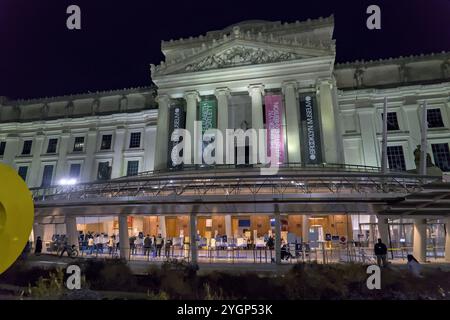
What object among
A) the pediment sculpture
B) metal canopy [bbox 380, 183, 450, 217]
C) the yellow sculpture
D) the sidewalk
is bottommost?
the sidewalk

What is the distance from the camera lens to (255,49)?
41750mm

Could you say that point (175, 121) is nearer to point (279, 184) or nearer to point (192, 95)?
point (192, 95)

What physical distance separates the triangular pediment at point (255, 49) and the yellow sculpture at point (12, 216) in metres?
34.9

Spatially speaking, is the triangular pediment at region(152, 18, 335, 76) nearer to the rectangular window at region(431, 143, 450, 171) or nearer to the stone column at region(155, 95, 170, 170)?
the stone column at region(155, 95, 170, 170)

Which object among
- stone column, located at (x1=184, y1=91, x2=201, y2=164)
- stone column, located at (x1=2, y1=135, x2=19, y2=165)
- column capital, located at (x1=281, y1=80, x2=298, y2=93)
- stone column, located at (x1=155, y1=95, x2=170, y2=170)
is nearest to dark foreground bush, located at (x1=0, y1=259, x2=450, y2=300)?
stone column, located at (x1=155, y1=95, x2=170, y2=170)

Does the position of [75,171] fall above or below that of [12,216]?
above

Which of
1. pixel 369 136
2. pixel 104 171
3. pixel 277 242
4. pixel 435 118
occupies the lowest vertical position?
pixel 277 242

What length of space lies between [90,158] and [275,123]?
1277 inches

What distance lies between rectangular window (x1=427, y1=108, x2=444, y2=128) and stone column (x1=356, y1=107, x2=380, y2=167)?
7215 mm

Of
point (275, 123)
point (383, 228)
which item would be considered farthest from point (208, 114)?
point (383, 228)

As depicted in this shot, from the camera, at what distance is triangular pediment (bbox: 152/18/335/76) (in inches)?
1567

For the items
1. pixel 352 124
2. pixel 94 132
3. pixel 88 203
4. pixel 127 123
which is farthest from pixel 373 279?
pixel 94 132

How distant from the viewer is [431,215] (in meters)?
18.4
